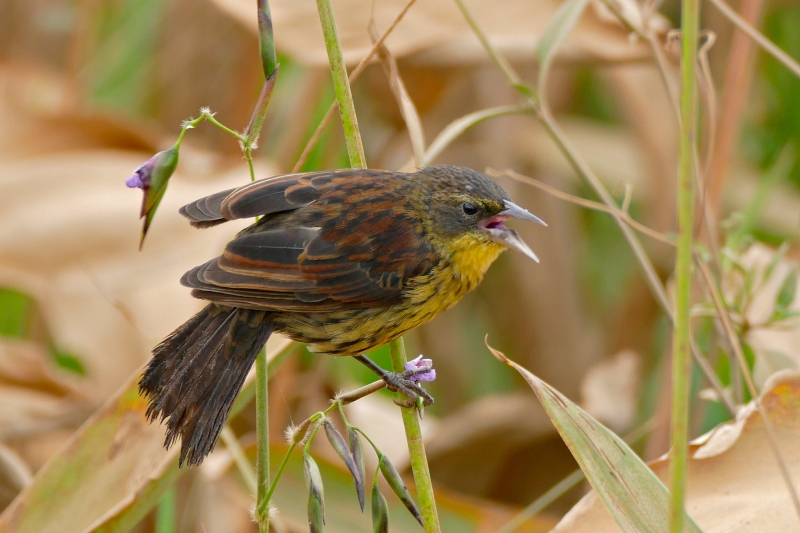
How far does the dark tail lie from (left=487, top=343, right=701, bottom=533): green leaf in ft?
1.95

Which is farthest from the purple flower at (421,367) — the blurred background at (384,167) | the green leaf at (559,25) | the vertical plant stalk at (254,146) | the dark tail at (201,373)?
the green leaf at (559,25)

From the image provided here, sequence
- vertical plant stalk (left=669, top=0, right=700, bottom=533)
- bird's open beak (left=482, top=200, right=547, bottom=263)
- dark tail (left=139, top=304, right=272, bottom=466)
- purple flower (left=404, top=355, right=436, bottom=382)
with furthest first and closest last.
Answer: bird's open beak (left=482, top=200, right=547, bottom=263) < purple flower (left=404, top=355, right=436, bottom=382) < dark tail (left=139, top=304, right=272, bottom=466) < vertical plant stalk (left=669, top=0, right=700, bottom=533)

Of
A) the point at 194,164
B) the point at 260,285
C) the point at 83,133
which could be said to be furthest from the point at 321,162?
the point at 260,285

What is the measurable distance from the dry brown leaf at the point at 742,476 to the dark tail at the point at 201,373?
70 centimetres

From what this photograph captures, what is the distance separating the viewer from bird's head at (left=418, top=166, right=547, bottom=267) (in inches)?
90.0

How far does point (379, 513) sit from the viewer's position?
1.57 meters

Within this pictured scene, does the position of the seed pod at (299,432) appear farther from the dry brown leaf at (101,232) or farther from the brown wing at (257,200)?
the dry brown leaf at (101,232)

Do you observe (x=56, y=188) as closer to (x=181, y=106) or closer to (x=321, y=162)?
(x=321, y=162)

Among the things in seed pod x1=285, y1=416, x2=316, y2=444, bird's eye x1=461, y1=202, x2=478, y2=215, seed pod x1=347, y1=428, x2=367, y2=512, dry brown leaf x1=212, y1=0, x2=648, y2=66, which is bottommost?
seed pod x1=347, y1=428, x2=367, y2=512

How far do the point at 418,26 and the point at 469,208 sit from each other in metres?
0.89

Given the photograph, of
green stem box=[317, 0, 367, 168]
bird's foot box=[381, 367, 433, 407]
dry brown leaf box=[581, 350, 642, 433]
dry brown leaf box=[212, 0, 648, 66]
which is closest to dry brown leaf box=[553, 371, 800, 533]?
bird's foot box=[381, 367, 433, 407]

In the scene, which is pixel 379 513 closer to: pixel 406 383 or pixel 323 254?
pixel 406 383

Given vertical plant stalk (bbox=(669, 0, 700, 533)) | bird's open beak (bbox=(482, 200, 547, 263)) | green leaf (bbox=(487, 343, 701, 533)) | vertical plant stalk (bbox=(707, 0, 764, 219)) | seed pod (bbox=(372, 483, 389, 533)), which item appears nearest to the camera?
vertical plant stalk (bbox=(669, 0, 700, 533))

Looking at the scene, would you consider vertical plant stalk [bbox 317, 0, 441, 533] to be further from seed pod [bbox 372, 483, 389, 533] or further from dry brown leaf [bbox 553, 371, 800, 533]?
dry brown leaf [bbox 553, 371, 800, 533]
